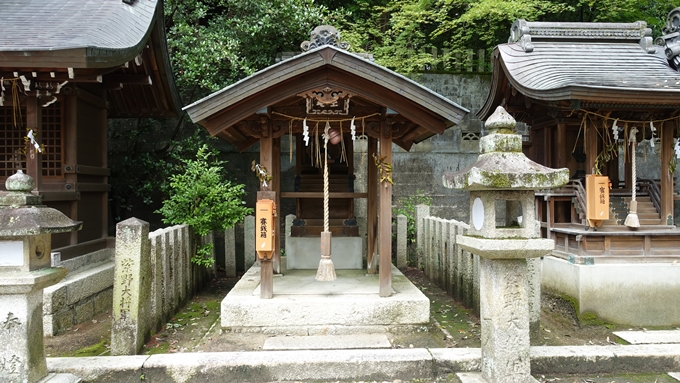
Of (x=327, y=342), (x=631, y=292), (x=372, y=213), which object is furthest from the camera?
(x=372, y=213)

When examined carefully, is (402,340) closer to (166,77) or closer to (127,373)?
(127,373)

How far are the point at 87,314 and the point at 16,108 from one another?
12.8 feet

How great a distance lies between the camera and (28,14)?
25.0 feet

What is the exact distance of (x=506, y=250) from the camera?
4.45 metres

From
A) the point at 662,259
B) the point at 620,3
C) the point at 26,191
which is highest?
the point at 620,3

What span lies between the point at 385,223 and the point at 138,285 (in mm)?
3673

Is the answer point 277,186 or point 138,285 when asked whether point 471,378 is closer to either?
point 138,285

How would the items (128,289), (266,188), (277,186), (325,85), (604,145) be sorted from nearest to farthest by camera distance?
(128,289), (325,85), (266,188), (277,186), (604,145)

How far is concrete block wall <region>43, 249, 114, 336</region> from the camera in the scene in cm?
640

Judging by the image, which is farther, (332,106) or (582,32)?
(582,32)

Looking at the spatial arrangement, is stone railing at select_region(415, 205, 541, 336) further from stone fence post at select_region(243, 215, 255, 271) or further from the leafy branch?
stone fence post at select_region(243, 215, 255, 271)

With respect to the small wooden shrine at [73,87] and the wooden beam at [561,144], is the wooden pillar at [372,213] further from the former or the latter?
the small wooden shrine at [73,87]

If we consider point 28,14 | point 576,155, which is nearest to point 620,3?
point 576,155

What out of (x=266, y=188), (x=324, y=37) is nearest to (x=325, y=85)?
(x=324, y=37)
